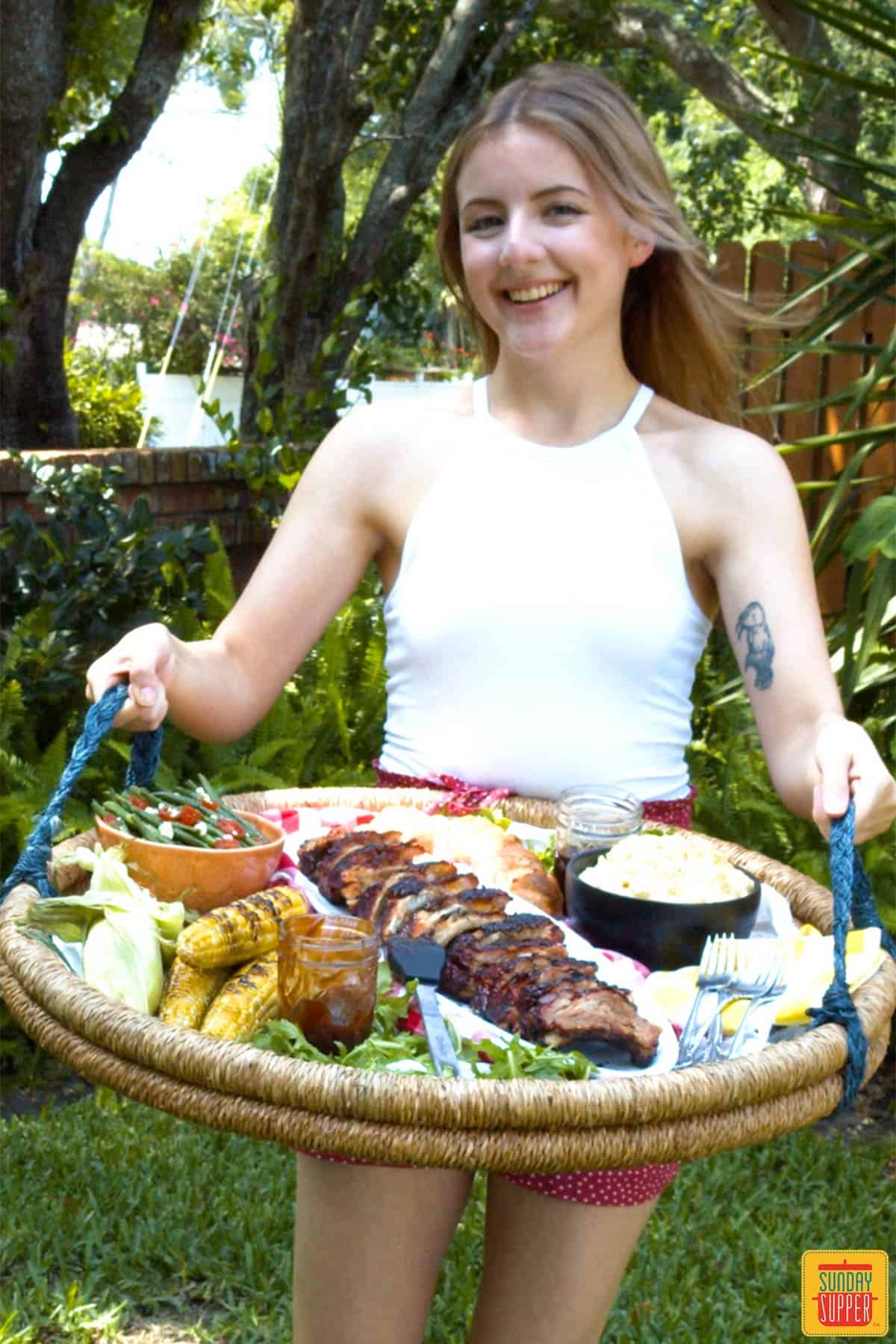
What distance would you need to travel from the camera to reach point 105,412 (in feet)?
36.3

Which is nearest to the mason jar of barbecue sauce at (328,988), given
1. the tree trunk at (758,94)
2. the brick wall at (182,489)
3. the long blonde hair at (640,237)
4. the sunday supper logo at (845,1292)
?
the long blonde hair at (640,237)

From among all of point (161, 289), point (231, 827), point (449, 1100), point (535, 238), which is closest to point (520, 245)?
point (535, 238)

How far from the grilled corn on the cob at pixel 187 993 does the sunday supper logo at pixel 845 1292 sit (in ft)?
6.81

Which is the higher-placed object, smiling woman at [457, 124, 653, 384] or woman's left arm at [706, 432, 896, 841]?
smiling woman at [457, 124, 653, 384]

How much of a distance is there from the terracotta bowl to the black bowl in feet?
1.50

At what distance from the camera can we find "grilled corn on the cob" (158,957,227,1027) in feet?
5.20

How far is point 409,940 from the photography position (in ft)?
5.75

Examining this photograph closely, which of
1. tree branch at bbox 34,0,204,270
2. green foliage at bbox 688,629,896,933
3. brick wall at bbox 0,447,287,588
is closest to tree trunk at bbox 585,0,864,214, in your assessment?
tree branch at bbox 34,0,204,270

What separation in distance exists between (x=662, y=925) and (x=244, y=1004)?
53 centimetres

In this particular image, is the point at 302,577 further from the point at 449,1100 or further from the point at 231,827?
the point at 449,1100

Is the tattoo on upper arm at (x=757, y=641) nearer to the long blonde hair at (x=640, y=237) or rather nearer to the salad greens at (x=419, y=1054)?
the long blonde hair at (x=640, y=237)

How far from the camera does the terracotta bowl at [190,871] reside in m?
1.83

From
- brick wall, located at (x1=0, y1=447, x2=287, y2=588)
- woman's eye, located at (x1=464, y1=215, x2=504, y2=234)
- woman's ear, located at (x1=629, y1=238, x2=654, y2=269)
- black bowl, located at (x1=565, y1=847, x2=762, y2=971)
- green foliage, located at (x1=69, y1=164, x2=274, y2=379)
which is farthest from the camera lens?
green foliage, located at (x1=69, y1=164, x2=274, y2=379)

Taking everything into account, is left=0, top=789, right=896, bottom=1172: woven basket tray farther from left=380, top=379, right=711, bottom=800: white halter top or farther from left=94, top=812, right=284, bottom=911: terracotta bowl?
left=380, top=379, right=711, bottom=800: white halter top
